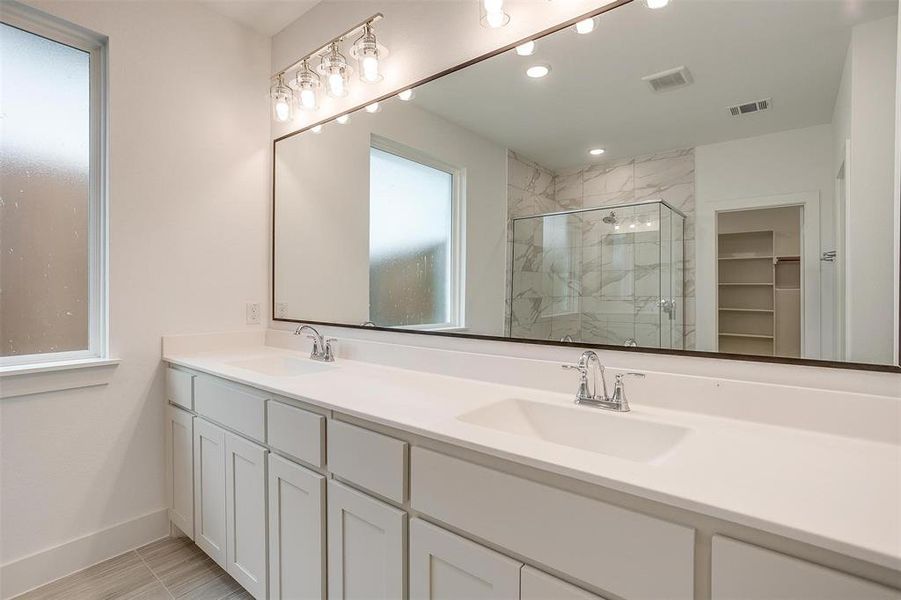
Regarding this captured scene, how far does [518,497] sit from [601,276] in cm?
75

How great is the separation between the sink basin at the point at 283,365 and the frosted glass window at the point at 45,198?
0.71m

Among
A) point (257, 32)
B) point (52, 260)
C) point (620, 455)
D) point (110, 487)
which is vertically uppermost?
point (257, 32)

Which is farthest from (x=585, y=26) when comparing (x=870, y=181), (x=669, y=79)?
(x=870, y=181)

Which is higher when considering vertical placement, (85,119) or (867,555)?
(85,119)

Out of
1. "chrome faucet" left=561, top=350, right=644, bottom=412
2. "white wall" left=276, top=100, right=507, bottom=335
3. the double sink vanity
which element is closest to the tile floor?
the double sink vanity

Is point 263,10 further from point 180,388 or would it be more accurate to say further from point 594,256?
point 594,256

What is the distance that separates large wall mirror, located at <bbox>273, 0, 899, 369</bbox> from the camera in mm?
1007

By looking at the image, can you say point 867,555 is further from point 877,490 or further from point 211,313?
point 211,313

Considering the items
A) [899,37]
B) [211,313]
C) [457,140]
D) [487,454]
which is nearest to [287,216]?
[211,313]

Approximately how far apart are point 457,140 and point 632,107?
663mm

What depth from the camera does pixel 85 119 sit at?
1.98 m

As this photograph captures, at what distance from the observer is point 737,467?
2.68 ft

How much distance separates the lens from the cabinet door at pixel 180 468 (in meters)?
1.93

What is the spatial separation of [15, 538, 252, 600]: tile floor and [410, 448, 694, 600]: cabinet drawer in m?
1.27
